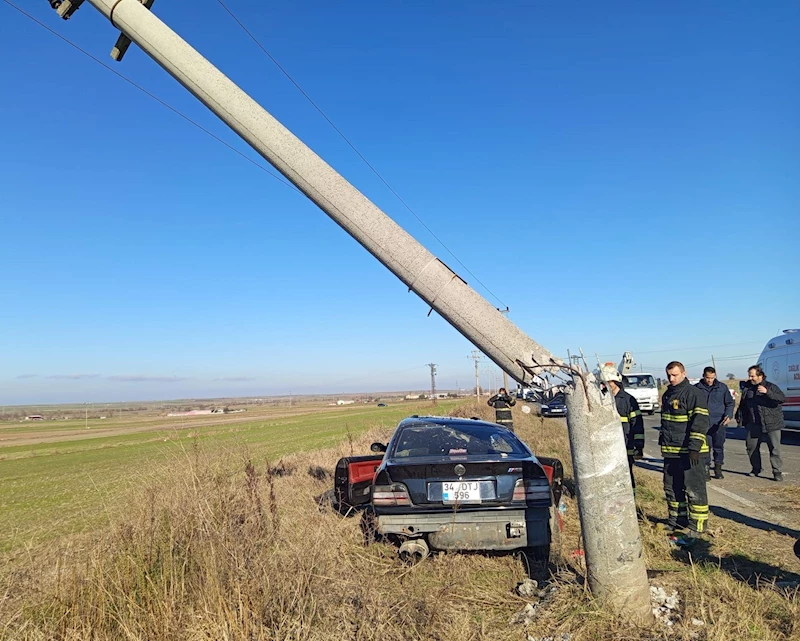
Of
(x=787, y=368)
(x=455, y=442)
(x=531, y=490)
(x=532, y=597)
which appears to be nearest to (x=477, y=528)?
(x=531, y=490)

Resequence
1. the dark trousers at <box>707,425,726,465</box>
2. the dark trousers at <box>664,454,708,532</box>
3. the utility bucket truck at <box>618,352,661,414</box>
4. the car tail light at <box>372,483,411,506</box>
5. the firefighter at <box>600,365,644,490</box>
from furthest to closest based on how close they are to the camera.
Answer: the utility bucket truck at <box>618,352,661,414</box>
the dark trousers at <box>707,425,726,465</box>
the firefighter at <box>600,365,644,490</box>
the dark trousers at <box>664,454,708,532</box>
the car tail light at <box>372,483,411,506</box>

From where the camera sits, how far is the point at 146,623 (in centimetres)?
292

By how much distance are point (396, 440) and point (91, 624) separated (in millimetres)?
3186

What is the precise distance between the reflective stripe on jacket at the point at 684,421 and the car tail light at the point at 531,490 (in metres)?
2.02

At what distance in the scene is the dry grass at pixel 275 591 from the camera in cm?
296

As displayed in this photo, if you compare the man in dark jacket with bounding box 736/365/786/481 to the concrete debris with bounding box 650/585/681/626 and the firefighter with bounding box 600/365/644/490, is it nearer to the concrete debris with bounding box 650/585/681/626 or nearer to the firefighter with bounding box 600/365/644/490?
the firefighter with bounding box 600/365/644/490

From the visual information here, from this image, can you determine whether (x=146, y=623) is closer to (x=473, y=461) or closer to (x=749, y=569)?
(x=473, y=461)

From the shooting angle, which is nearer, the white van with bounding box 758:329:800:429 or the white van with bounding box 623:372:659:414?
the white van with bounding box 758:329:800:429

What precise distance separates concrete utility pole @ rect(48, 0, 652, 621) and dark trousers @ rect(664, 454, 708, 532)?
281 cm

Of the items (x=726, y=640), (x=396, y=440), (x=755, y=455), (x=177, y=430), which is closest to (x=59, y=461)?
(x=177, y=430)

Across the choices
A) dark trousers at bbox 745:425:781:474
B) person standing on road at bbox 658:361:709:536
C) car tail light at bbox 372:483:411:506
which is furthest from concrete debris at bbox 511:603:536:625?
dark trousers at bbox 745:425:781:474

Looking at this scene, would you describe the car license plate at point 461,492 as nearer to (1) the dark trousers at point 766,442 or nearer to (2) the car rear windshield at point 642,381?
(1) the dark trousers at point 766,442

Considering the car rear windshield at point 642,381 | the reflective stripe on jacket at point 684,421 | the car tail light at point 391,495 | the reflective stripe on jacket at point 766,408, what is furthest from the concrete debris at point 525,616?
the car rear windshield at point 642,381

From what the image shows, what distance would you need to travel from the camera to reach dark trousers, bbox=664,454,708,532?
18.1 ft
